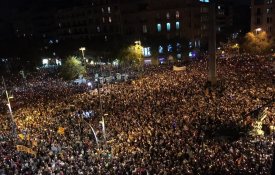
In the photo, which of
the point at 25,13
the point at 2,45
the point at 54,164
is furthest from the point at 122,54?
the point at 25,13

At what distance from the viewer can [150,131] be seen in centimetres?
2467

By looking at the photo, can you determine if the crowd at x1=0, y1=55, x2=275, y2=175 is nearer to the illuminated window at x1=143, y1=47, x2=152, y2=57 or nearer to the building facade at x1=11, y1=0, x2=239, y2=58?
the illuminated window at x1=143, y1=47, x2=152, y2=57

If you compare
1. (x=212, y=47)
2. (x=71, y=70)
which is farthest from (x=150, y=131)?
(x=71, y=70)

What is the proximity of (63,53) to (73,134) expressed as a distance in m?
61.7

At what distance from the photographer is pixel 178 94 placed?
3494cm

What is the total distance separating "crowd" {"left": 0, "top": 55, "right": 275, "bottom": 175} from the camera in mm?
19672

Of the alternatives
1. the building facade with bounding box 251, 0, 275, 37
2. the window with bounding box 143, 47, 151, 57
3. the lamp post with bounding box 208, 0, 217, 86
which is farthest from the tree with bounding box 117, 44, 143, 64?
the building facade with bounding box 251, 0, 275, 37

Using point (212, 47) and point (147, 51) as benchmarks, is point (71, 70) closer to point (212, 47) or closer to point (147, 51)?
point (212, 47)

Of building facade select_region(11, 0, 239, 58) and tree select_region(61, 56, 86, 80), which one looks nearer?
tree select_region(61, 56, 86, 80)

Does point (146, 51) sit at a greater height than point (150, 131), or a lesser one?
greater

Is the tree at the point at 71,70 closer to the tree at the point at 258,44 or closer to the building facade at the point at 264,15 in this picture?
the tree at the point at 258,44

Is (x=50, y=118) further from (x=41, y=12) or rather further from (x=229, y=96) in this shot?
(x=41, y=12)

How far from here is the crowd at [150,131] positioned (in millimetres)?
19672

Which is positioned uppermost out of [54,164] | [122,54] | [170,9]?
[170,9]
